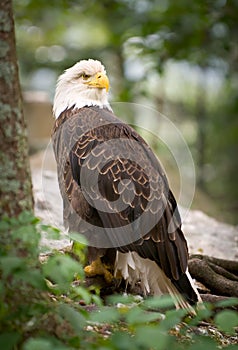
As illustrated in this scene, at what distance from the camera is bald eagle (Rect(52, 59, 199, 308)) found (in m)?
4.99

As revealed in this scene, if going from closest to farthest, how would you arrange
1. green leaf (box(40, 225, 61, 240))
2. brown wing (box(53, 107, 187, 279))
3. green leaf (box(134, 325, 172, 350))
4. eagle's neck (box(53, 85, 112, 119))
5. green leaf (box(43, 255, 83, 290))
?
green leaf (box(134, 325, 172, 350))
green leaf (box(43, 255, 83, 290))
green leaf (box(40, 225, 61, 240))
brown wing (box(53, 107, 187, 279))
eagle's neck (box(53, 85, 112, 119))

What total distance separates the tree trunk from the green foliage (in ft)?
0.78

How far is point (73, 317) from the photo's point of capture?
3.16m

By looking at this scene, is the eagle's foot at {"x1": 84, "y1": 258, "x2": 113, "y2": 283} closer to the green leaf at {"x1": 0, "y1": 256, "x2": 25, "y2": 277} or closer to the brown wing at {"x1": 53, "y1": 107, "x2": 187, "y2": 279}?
the brown wing at {"x1": 53, "y1": 107, "x2": 187, "y2": 279}

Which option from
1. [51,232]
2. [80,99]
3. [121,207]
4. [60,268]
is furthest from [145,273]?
[60,268]

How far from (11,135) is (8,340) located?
48.4 inches

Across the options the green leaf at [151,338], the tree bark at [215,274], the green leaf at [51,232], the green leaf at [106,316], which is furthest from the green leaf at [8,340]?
the tree bark at [215,274]

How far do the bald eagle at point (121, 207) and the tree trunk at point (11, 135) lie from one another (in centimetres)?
139

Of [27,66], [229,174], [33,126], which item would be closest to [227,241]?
[229,174]

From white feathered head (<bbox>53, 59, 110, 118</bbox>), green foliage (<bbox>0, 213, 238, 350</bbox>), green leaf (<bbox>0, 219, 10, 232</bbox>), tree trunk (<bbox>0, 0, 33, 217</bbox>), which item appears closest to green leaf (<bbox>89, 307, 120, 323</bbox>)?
green foliage (<bbox>0, 213, 238, 350</bbox>)

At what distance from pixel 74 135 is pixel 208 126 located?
9616 mm

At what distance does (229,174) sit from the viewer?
1433cm

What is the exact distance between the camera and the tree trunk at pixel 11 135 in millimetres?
3557

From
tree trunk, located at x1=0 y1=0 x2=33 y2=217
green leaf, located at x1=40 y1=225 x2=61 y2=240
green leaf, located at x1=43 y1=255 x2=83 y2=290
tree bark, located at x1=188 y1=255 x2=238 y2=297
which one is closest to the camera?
green leaf, located at x1=43 y1=255 x2=83 y2=290
